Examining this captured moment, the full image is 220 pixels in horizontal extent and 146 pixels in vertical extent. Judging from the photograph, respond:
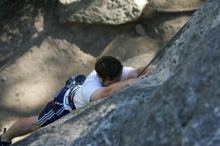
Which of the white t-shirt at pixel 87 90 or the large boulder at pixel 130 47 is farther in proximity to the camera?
the large boulder at pixel 130 47

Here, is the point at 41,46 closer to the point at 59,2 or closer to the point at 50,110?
the point at 59,2

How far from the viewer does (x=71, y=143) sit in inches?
105

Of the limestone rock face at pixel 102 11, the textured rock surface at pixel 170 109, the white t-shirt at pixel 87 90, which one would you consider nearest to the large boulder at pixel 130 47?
the limestone rock face at pixel 102 11

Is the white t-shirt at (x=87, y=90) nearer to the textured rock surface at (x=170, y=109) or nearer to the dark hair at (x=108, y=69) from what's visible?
the dark hair at (x=108, y=69)

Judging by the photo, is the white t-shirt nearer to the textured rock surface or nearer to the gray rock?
the textured rock surface

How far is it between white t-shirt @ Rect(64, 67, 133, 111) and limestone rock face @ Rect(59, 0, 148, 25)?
8.93 feet

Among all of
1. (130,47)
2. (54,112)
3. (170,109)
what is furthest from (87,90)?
(130,47)

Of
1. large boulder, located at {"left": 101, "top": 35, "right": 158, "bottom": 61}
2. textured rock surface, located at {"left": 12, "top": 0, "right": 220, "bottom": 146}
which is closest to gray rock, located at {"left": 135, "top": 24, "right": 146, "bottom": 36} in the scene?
large boulder, located at {"left": 101, "top": 35, "right": 158, "bottom": 61}

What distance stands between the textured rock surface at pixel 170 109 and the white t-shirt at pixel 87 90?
1.01m

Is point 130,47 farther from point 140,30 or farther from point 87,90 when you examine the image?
point 87,90

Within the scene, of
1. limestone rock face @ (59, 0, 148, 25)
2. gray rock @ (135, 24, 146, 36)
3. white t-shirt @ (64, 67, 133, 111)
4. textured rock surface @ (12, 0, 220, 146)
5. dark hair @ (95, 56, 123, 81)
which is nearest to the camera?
textured rock surface @ (12, 0, 220, 146)

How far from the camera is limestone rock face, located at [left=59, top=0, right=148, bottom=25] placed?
7.05 meters

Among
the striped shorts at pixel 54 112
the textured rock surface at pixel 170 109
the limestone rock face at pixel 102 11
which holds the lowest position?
the striped shorts at pixel 54 112

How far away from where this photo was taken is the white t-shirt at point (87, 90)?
4043 millimetres
